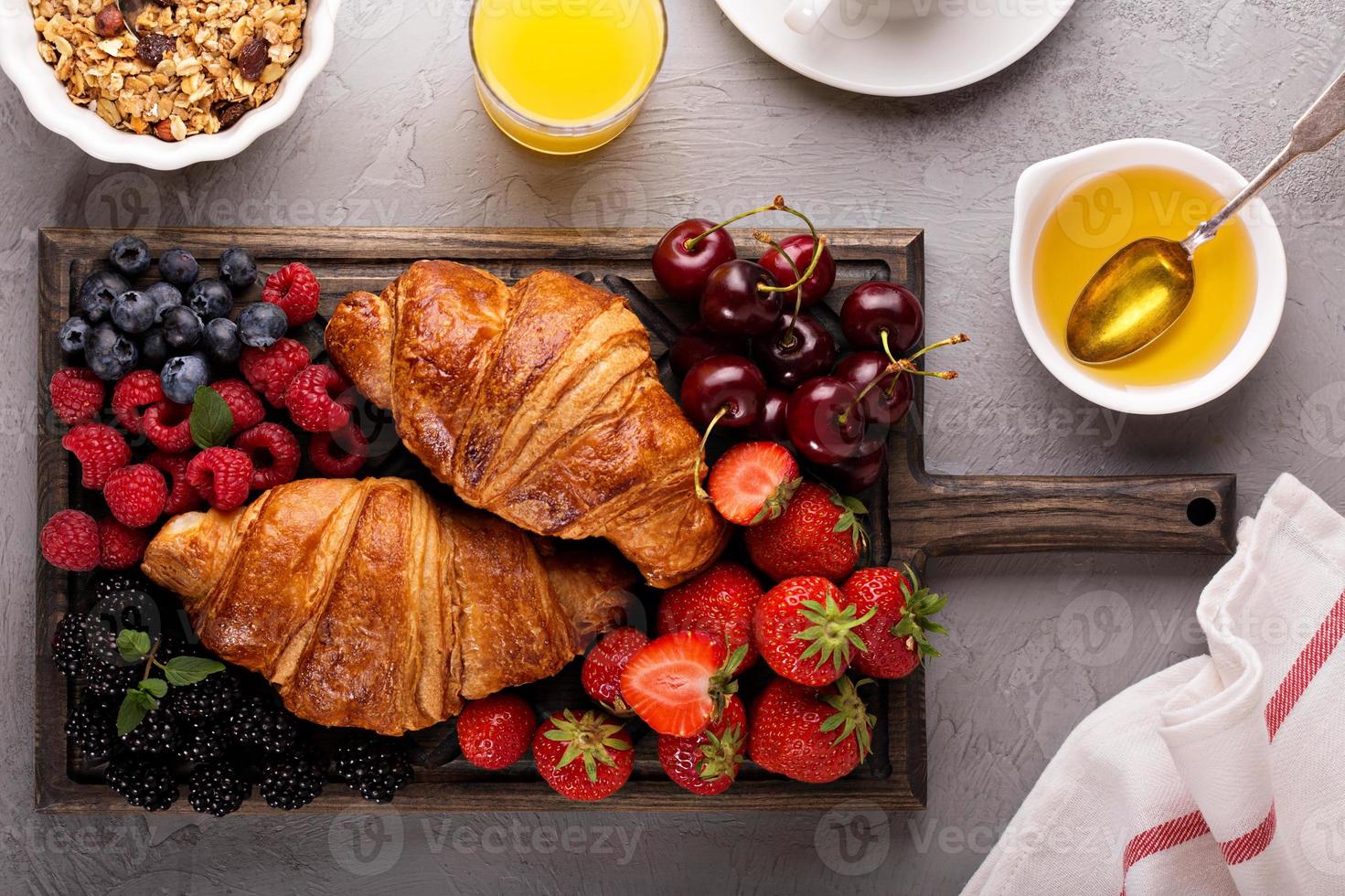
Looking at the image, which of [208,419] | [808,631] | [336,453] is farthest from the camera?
[336,453]

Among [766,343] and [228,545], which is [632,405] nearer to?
[766,343]

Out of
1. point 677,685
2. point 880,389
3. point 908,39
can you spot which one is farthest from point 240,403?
point 908,39

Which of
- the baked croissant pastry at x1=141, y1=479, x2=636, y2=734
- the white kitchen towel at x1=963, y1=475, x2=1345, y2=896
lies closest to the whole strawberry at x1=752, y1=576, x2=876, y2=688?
the baked croissant pastry at x1=141, y1=479, x2=636, y2=734

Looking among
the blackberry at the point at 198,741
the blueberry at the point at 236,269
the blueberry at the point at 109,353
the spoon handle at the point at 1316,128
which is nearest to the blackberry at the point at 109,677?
the blackberry at the point at 198,741

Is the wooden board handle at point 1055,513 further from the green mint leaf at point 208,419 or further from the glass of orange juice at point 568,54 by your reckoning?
the green mint leaf at point 208,419

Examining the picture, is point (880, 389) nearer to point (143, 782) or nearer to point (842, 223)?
point (842, 223)

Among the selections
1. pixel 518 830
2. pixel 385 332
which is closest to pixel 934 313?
pixel 385 332
